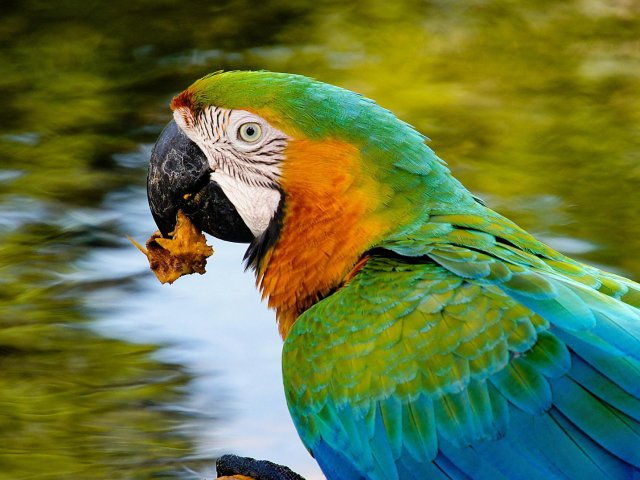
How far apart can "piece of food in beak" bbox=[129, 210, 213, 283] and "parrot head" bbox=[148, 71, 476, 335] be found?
0.10 m

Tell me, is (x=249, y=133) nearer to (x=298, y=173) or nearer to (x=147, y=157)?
(x=298, y=173)

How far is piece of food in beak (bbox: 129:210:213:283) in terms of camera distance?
2.76 m

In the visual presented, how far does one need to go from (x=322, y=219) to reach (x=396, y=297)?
0.31m

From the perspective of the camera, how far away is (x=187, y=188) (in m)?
2.69

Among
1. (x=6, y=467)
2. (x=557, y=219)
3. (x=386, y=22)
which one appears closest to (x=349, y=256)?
(x=6, y=467)

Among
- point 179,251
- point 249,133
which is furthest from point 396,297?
point 179,251

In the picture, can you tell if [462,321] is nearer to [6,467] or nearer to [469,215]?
[469,215]

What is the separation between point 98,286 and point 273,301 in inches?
78.8

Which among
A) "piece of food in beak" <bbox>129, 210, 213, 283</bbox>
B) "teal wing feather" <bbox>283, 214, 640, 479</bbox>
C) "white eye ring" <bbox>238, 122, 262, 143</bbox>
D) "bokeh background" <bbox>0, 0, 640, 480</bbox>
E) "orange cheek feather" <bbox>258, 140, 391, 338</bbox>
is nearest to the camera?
"teal wing feather" <bbox>283, 214, 640, 479</bbox>

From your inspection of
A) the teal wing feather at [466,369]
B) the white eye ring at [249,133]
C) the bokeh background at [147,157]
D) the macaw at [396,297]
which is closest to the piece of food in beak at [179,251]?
the macaw at [396,297]

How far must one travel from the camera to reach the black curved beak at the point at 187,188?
→ 268 centimetres

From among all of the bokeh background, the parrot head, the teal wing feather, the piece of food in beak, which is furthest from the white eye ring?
the bokeh background

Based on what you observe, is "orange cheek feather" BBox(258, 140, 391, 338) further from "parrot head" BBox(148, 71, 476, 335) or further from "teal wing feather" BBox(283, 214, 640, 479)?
"teal wing feather" BBox(283, 214, 640, 479)

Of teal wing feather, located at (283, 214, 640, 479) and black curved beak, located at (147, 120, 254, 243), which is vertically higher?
black curved beak, located at (147, 120, 254, 243)
